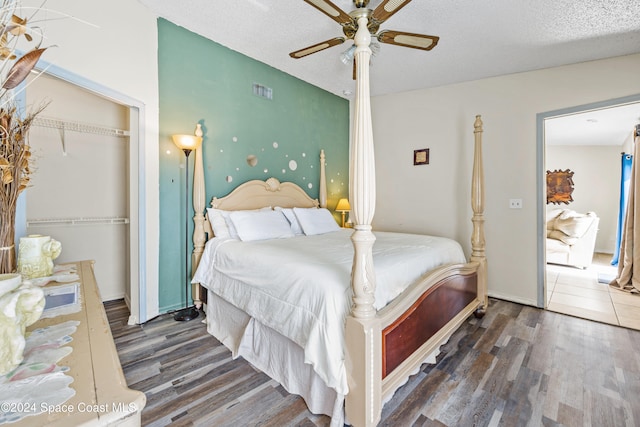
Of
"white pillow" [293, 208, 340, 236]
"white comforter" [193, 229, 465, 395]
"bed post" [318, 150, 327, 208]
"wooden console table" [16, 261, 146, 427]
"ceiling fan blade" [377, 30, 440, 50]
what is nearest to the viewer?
"wooden console table" [16, 261, 146, 427]

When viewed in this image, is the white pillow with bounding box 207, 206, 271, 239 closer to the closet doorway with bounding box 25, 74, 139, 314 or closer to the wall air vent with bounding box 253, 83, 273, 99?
the closet doorway with bounding box 25, 74, 139, 314

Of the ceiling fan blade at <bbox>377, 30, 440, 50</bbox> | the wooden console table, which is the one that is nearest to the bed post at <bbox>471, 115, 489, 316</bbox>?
the ceiling fan blade at <bbox>377, 30, 440, 50</bbox>

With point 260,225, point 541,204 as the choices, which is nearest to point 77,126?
point 260,225

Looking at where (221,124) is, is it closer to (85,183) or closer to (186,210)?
(186,210)

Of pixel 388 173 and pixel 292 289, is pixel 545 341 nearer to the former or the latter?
pixel 292 289

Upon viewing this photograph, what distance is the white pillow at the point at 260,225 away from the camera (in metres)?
2.58

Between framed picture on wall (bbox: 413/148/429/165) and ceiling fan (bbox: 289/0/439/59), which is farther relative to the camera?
framed picture on wall (bbox: 413/148/429/165)

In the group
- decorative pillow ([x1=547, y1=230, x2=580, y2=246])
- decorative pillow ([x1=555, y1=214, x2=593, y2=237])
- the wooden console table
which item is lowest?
decorative pillow ([x1=547, y1=230, x2=580, y2=246])

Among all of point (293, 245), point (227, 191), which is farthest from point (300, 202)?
point (293, 245)

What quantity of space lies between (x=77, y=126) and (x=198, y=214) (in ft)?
4.97

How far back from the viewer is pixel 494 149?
10.8 ft

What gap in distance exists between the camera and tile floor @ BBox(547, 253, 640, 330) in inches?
107

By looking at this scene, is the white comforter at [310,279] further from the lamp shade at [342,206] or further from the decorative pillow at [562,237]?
the decorative pillow at [562,237]

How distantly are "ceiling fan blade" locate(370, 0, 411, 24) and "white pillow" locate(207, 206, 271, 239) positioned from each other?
6.82 ft
